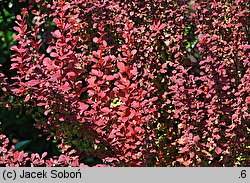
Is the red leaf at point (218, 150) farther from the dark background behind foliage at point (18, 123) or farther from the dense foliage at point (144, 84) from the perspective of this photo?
the dark background behind foliage at point (18, 123)

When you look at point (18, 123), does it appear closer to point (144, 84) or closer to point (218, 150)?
point (144, 84)

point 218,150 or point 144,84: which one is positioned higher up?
point 144,84

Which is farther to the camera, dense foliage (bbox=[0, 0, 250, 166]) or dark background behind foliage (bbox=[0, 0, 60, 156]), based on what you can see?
dark background behind foliage (bbox=[0, 0, 60, 156])

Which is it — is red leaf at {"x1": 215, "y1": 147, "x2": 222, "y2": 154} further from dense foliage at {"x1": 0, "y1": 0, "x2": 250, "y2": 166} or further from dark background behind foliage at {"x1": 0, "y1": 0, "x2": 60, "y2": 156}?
dark background behind foliage at {"x1": 0, "y1": 0, "x2": 60, "y2": 156}

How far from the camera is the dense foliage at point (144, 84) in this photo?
2.56 meters

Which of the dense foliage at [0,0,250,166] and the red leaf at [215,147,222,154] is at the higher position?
the dense foliage at [0,0,250,166]

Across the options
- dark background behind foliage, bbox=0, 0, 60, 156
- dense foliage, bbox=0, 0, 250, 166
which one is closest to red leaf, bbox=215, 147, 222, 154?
dense foliage, bbox=0, 0, 250, 166

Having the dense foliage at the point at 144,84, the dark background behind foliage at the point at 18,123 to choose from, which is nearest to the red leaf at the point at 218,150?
the dense foliage at the point at 144,84

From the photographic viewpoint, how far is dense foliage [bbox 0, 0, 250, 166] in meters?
2.56

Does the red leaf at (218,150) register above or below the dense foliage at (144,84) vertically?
below

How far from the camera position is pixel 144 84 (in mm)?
2844

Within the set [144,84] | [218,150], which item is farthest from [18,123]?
[218,150]

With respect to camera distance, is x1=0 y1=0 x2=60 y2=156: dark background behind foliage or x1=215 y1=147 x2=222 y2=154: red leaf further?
x1=0 y1=0 x2=60 y2=156: dark background behind foliage
